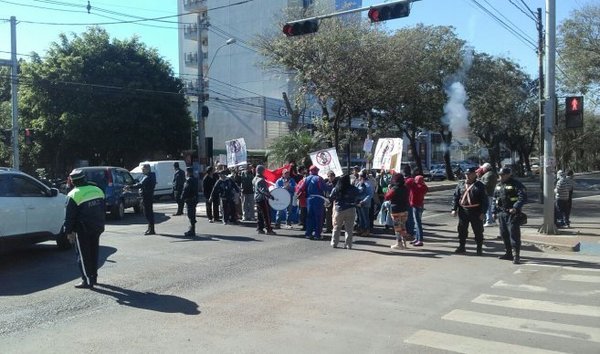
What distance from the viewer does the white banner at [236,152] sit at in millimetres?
18516

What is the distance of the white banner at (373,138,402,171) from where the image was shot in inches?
623

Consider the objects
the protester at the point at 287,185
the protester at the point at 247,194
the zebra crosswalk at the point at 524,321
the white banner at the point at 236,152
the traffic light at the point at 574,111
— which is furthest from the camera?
the white banner at the point at 236,152

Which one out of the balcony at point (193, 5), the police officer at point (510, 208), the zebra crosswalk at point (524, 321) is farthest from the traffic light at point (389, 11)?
the balcony at point (193, 5)

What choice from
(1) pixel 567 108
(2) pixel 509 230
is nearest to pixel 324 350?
(2) pixel 509 230

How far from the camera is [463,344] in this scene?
5812 mm

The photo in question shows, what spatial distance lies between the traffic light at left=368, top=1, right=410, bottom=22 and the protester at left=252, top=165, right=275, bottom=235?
4.60m

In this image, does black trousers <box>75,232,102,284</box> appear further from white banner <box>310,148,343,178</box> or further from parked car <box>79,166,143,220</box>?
parked car <box>79,166,143,220</box>

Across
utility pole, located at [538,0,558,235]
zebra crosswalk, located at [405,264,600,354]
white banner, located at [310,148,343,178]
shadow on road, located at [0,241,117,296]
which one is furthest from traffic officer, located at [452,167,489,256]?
shadow on road, located at [0,241,117,296]

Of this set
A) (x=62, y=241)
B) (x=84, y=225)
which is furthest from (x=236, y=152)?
(x=84, y=225)

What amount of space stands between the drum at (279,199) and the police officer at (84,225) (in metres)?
6.52

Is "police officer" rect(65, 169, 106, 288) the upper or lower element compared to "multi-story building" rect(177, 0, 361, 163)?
lower

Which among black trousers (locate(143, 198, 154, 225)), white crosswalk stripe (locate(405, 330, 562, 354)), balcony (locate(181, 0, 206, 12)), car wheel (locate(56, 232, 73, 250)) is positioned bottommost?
white crosswalk stripe (locate(405, 330, 562, 354))

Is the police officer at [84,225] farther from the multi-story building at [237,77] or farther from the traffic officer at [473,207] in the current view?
the multi-story building at [237,77]

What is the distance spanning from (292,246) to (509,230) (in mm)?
4442
